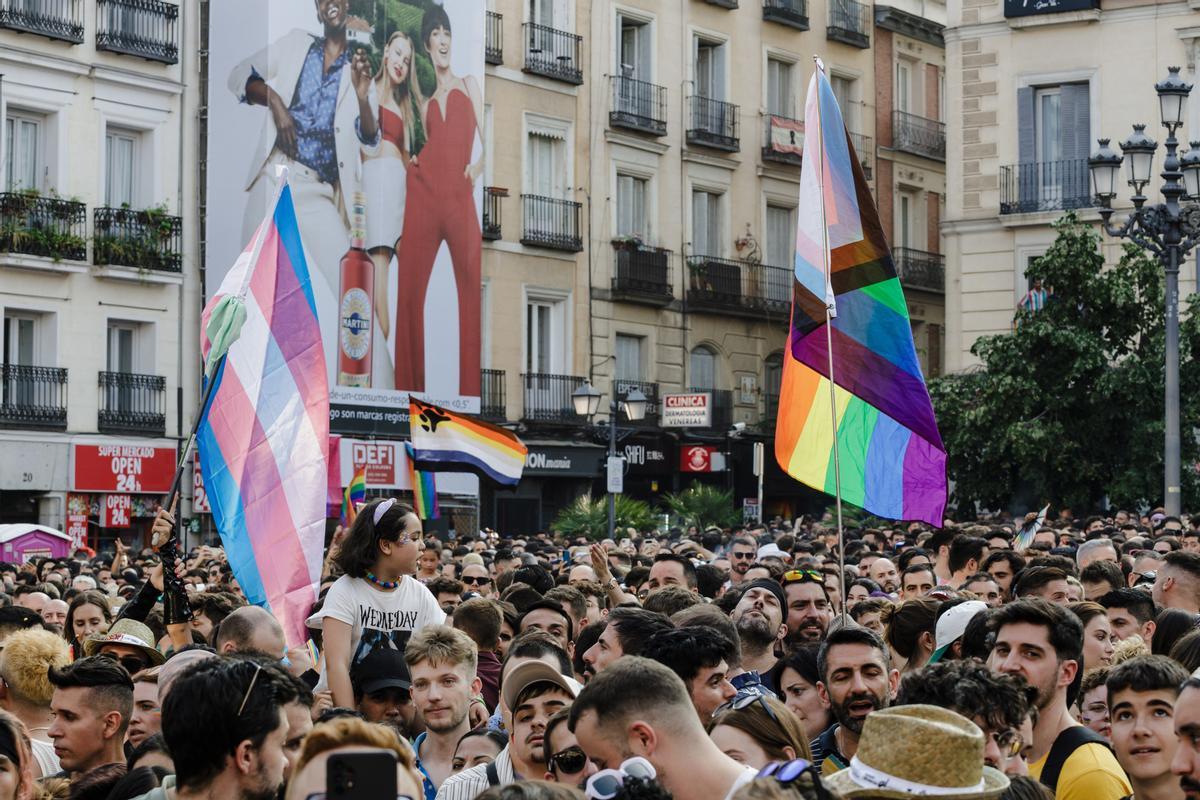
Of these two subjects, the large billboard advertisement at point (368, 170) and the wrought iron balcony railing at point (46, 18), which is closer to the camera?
the wrought iron balcony railing at point (46, 18)

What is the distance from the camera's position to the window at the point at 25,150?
2947 centimetres

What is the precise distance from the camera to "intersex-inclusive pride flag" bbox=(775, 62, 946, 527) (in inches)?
421

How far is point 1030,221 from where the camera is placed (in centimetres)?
3459

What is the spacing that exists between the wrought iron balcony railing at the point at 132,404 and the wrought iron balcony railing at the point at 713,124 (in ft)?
41.8

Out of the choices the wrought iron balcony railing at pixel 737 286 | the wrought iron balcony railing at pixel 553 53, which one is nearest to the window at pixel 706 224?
the wrought iron balcony railing at pixel 737 286

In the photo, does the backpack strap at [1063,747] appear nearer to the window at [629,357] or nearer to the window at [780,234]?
the window at [629,357]

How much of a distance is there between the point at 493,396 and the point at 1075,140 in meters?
11.0

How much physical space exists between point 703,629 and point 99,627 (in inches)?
189

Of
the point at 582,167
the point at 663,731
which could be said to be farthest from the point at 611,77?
the point at 663,731

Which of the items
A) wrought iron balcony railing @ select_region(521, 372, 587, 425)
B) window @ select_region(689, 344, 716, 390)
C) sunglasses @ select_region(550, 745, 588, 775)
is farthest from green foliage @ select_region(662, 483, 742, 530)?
sunglasses @ select_region(550, 745, 588, 775)

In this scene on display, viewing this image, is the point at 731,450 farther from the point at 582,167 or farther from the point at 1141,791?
the point at 1141,791

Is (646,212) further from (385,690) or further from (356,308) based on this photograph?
(385,690)

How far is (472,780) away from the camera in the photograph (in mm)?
6660

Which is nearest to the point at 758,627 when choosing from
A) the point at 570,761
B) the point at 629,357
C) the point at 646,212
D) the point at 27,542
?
the point at 570,761
